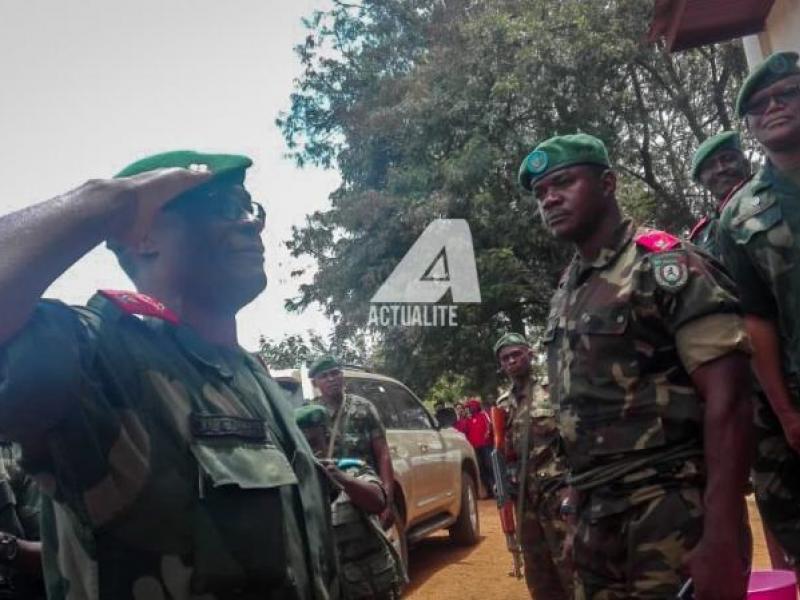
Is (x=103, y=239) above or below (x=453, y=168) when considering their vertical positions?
below

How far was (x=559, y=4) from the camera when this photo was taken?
13.5 meters

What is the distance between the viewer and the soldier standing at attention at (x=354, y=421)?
507 centimetres

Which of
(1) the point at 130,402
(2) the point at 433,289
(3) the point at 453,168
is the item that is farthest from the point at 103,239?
(2) the point at 433,289

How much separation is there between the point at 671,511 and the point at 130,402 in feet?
4.51

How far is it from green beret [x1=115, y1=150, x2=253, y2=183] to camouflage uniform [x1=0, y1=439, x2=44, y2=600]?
1.22 metres

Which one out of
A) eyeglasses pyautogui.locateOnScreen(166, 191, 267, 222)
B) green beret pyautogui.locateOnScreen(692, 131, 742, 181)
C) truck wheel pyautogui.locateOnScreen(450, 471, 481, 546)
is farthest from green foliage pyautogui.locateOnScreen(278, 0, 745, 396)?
eyeglasses pyautogui.locateOnScreen(166, 191, 267, 222)

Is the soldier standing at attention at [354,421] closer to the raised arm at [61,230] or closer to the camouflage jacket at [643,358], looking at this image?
the camouflage jacket at [643,358]

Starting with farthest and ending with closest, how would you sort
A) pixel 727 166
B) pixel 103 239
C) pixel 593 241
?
pixel 727 166 → pixel 593 241 → pixel 103 239

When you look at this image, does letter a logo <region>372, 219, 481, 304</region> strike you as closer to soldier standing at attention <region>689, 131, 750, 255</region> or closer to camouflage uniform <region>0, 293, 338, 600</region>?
soldier standing at attention <region>689, 131, 750, 255</region>

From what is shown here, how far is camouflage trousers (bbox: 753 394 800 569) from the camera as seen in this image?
8.38 ft

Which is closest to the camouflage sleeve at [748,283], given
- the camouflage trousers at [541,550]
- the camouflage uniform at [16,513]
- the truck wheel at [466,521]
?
the camouflage trousers at [541,550]

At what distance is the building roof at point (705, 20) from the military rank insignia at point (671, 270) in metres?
3.93

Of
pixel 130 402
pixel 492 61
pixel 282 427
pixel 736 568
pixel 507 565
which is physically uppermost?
pixel 492 61

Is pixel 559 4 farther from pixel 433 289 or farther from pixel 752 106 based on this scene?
pixel 752 106
